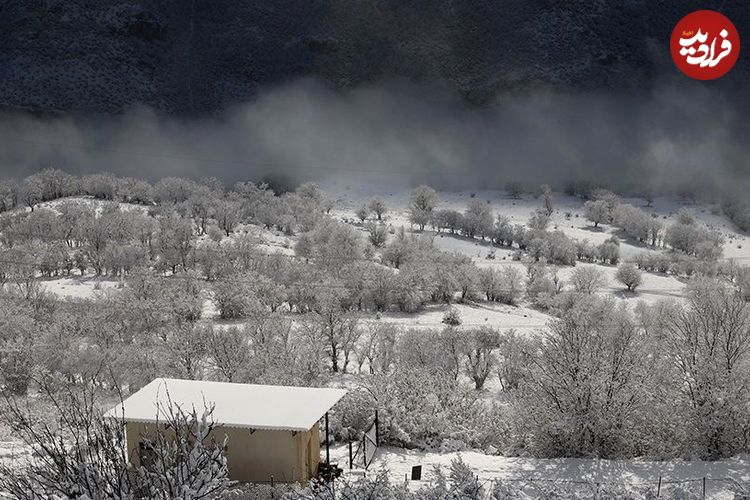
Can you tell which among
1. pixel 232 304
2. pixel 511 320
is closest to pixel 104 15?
pixel 232 304

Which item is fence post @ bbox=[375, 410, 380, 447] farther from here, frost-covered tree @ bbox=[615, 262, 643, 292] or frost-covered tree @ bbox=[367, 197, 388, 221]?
frost-covered tree @ bbox=[367, 197, 388, 221]

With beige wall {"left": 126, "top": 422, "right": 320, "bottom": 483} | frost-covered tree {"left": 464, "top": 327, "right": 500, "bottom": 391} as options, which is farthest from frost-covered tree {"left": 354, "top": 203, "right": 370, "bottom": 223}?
beige wall {"left": 126, "top": 422, "right": 320, "bottom": 483}

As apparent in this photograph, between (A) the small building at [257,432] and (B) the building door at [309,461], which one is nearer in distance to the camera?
(A) the small building at [257,432]

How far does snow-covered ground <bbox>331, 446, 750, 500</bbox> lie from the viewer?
1452 cm

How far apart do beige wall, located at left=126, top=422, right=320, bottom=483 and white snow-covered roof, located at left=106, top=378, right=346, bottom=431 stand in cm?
26

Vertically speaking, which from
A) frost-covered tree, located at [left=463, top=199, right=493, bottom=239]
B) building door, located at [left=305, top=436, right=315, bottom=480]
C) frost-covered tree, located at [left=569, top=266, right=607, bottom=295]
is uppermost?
frost-covered tree, located at [left=463, top=199, right=493, bottom=239]

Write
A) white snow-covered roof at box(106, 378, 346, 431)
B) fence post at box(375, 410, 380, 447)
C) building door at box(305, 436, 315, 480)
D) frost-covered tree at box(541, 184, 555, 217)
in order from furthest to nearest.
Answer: frost-covered tree at box(541, 184, 555, 217)
fence post at box(375, 410, 380, 447)
building door at box(305, 436, 315, 480)
white snow-covered roof at box(106, 378, 346, 431)

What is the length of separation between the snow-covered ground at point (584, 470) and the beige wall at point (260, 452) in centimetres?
195

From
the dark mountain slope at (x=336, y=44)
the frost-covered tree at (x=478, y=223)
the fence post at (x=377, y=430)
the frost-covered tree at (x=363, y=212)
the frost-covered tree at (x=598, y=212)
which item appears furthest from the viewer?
the dark mountain slope at (x=336, y=44)

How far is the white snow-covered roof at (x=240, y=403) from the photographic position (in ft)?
43.9

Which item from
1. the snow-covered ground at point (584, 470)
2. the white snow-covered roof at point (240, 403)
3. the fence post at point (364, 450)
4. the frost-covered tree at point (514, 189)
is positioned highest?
the frost-covered tree at point (514, 189)

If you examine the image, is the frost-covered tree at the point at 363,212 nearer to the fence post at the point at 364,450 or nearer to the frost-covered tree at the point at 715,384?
the frost-covered tree at the point at 715,384

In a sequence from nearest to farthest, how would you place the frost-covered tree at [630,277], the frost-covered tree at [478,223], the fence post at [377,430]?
the fence post at [377,430]
the frost-covered tree at [630,277]
the frost-covered tree at [478,223]

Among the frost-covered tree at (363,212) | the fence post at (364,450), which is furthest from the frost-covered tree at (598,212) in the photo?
the fence post at (364,450)
